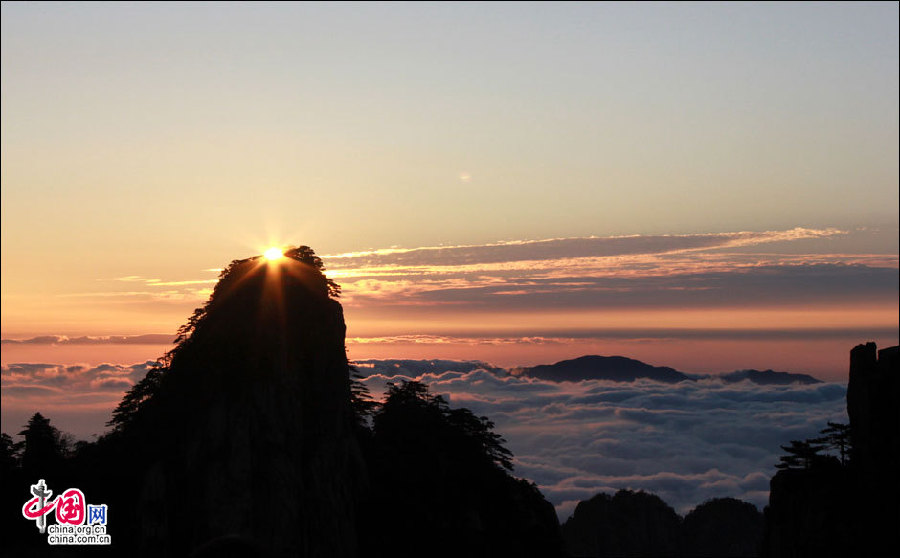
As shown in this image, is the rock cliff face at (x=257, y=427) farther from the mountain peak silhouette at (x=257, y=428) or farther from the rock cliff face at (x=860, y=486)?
the rock cliff face at (x=860, y=486)

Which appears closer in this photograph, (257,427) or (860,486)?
(257,427)

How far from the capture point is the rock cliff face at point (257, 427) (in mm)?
75500

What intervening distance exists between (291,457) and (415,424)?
33.2 m

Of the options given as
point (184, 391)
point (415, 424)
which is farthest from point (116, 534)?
point (415, 424)

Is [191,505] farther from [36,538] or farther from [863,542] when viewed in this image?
[863,542]

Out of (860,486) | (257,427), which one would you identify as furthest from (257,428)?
(860,486)

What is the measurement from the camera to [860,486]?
97.1 meters

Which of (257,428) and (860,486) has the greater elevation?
(257,428)

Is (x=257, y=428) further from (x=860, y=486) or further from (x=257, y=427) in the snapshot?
(x=860, y=486)

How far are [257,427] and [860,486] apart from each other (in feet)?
186

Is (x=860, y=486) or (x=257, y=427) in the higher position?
(x=257, y=427)

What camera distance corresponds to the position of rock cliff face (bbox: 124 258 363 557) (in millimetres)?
75500

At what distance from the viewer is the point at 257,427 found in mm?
77438

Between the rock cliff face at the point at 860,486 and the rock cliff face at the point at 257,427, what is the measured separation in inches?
1801
